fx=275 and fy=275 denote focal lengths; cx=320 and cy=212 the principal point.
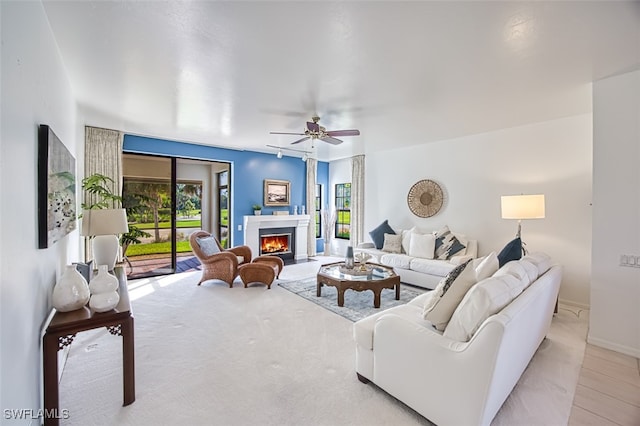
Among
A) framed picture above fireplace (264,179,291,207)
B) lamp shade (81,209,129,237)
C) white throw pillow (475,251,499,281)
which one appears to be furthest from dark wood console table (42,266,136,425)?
framed picture above fireplace (264,179,291,207)

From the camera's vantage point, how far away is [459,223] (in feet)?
16.7

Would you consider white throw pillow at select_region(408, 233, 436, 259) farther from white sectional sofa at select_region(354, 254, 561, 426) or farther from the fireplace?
the fireplace

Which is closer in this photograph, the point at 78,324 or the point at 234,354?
the point at 78,324

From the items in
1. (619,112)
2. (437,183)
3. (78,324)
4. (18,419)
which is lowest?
(18,419)

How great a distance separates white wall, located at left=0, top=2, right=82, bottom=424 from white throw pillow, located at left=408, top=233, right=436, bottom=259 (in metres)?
4.80

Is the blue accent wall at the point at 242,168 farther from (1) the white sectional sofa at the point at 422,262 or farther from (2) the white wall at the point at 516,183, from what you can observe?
(1) the white sectional sofa at the point at 422,262

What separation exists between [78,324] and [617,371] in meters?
4.21

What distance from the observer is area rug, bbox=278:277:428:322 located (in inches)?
142

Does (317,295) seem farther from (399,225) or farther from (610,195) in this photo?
(610,195)

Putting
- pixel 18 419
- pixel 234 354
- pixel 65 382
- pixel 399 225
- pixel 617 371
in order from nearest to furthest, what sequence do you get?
pixel 18 419 → pixel 65 382 → pixel 617 371 → pixel 234 354 → pixel 399 225

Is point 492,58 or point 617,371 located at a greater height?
point 492,58

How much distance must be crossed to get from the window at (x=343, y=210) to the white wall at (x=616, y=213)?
17.0ft

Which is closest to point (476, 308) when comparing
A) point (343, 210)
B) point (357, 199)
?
point (357, 199)

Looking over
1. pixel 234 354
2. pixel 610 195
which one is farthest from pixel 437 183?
pixel 234 354
